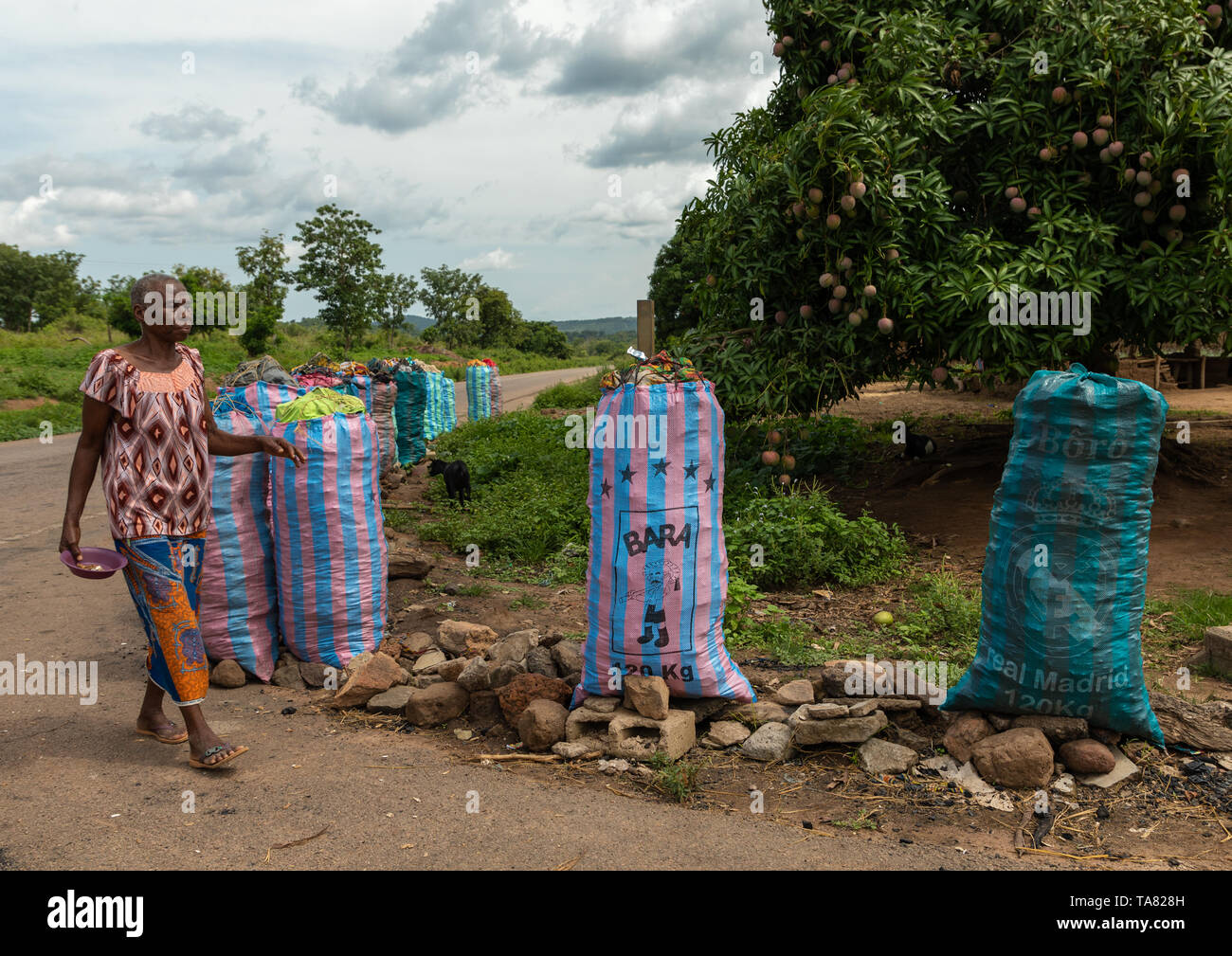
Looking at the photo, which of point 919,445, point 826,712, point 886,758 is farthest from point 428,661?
point 919,445

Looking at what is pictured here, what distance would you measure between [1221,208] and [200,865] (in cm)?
756

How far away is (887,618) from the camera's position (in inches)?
210

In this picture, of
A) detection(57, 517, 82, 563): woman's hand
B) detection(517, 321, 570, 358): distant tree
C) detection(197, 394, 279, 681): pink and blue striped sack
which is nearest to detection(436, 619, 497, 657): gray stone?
detection(197, 394, 279, 681): pink and blue striped sack

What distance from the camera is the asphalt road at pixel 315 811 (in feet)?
9.34

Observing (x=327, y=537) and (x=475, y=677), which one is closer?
(x=475, y=677)

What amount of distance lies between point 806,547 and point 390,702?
3139 millimetres

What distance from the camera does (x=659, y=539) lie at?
3662 mm

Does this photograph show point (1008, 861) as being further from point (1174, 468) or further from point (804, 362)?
point (1174, 468)

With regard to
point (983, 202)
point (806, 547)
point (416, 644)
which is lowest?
point (416, 644)

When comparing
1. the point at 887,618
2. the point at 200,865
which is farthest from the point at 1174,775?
the point at 200,865

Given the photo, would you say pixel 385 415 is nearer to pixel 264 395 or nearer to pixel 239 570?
pixel 264 395

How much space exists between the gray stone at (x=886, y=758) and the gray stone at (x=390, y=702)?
2014mm

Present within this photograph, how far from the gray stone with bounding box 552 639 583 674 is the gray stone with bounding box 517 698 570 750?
1.47ft

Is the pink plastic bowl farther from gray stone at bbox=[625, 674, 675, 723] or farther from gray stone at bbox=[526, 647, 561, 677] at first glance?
gray stone at bbox=[625, 674, 675, 723]
